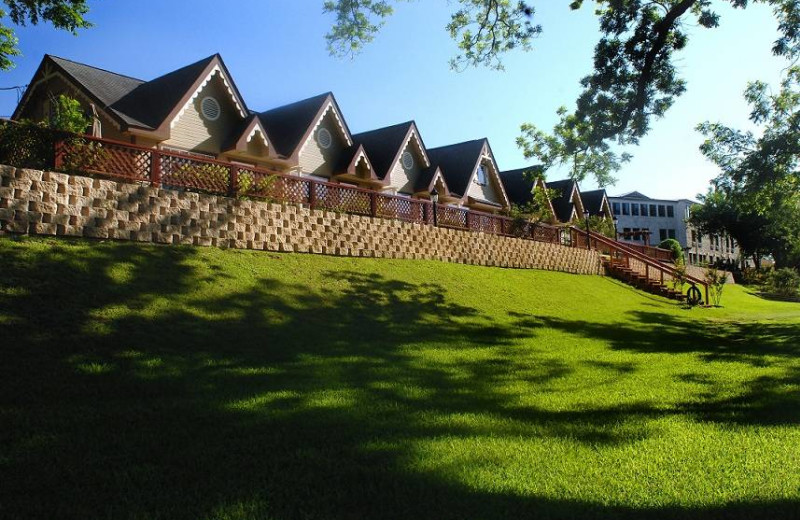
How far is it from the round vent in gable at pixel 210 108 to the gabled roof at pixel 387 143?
28.1ft

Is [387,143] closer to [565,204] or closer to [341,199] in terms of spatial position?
[341,199]

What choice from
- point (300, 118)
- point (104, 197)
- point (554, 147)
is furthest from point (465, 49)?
point (104, 197)

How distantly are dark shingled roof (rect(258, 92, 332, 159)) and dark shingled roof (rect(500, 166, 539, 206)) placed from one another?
737 inches

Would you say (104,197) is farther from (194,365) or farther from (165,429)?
(165,429)

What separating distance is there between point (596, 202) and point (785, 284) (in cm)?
1663

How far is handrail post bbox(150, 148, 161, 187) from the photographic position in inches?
466

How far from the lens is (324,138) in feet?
83.0

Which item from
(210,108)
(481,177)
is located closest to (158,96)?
(210,108)

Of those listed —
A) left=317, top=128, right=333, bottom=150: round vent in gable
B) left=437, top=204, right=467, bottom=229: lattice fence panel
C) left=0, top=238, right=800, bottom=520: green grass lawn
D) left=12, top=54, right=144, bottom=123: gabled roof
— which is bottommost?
left=0, top=238, right=800, bottom=520: green grass lawn

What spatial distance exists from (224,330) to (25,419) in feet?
12.8

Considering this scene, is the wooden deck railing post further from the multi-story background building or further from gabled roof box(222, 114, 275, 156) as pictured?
the multi-story background building

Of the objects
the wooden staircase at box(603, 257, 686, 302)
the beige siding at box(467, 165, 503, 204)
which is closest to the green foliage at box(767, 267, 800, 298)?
the wooden staircase at box(603, 257, 686, 302)

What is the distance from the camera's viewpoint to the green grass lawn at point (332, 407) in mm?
3713

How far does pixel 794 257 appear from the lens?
60031 millimetres
